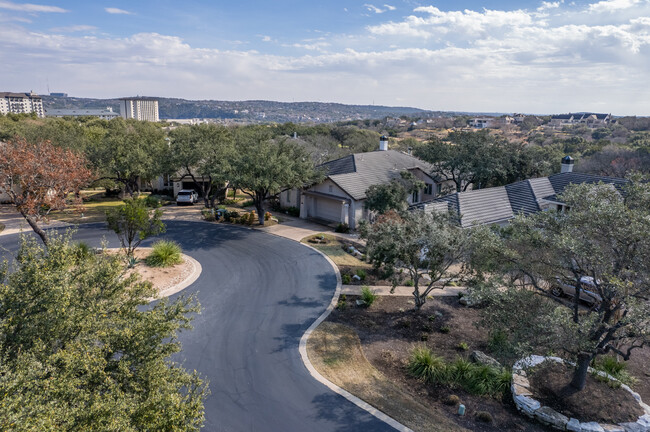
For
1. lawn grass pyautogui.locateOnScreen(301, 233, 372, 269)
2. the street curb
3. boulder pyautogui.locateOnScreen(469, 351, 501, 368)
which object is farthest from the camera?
lawn grass pyautogui.locateOnScreen(301, 233, 372, 269)

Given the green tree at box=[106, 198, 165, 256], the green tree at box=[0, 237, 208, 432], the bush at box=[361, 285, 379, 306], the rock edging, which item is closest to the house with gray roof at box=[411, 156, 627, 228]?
the bush at box=[361, 285, 379, 306]

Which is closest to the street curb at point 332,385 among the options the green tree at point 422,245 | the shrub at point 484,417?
the shrub at point 484,417

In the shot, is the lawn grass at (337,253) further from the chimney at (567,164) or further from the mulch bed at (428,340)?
the chimney at (567,164)

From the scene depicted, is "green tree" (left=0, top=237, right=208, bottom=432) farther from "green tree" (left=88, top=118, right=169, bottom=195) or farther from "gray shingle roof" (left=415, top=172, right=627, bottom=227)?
"green tree" (left=88, top=118, right=169, bottom=195)

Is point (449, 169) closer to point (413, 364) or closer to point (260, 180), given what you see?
point (260, 180)

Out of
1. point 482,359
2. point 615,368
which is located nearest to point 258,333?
point 482,359
